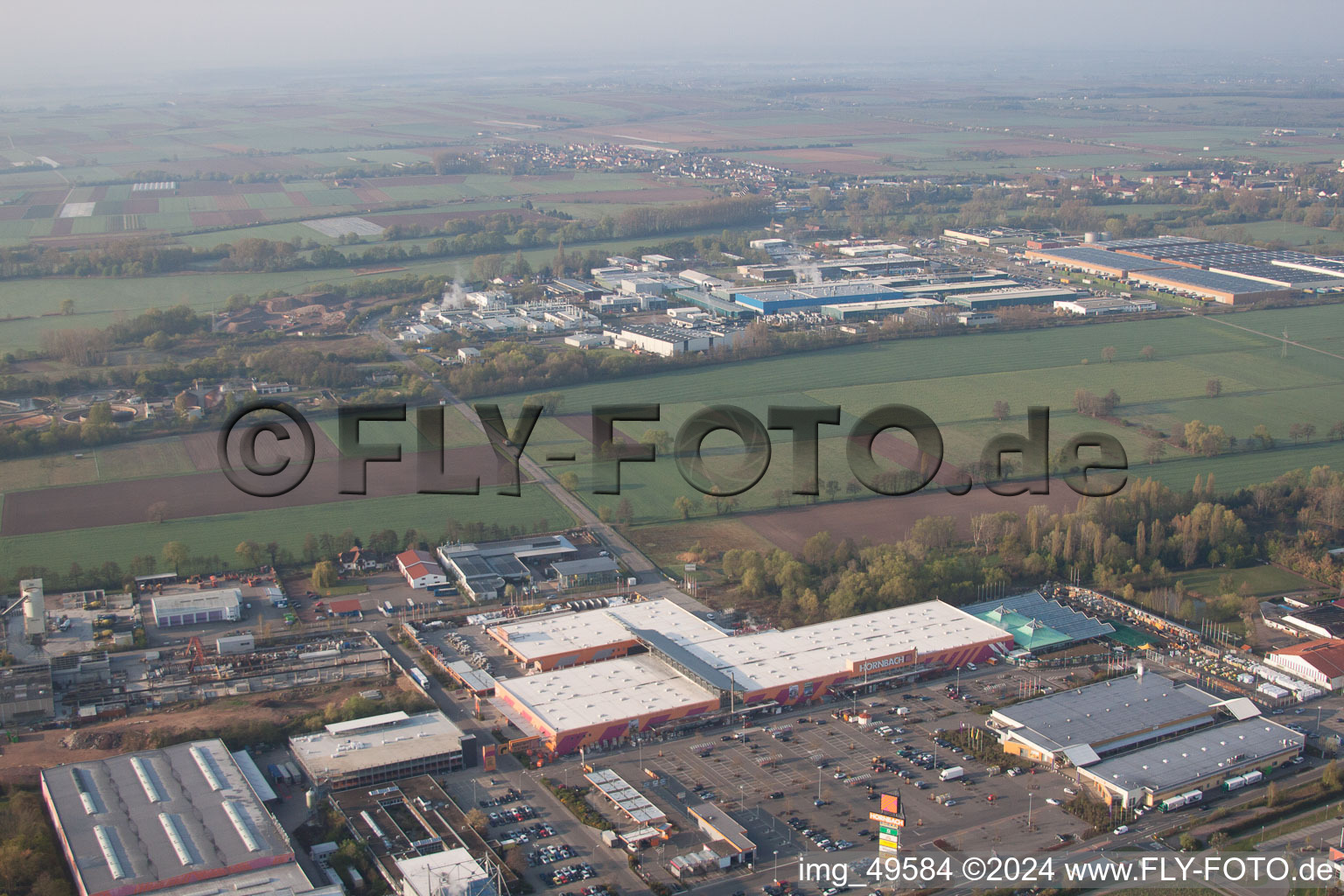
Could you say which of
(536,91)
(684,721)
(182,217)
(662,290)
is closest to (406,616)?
(684,721)

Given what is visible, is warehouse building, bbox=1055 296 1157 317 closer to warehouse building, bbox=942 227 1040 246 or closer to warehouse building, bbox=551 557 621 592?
warehouse building, bbox=942 227 1040 246

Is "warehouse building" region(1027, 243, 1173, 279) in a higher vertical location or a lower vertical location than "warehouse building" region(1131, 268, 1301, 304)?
higher

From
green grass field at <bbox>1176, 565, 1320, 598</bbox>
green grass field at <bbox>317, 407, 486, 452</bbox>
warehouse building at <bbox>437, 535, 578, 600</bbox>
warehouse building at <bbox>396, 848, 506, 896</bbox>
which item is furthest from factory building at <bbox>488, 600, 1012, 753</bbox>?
green grass field at <bbox>317, 407, 486, 452</bbox>

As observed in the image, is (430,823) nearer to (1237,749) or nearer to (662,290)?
(1237,749)

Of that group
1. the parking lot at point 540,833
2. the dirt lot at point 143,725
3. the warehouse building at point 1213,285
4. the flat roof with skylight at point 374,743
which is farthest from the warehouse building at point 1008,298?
the parking lot at point 540,833


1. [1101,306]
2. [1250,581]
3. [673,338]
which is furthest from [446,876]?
[1101,306]

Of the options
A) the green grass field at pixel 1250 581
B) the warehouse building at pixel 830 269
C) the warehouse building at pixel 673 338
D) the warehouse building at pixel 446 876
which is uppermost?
the warehouse building at pixel 830 269

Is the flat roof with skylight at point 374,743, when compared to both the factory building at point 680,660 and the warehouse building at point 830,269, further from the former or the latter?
the warehouse building at point 830,269
